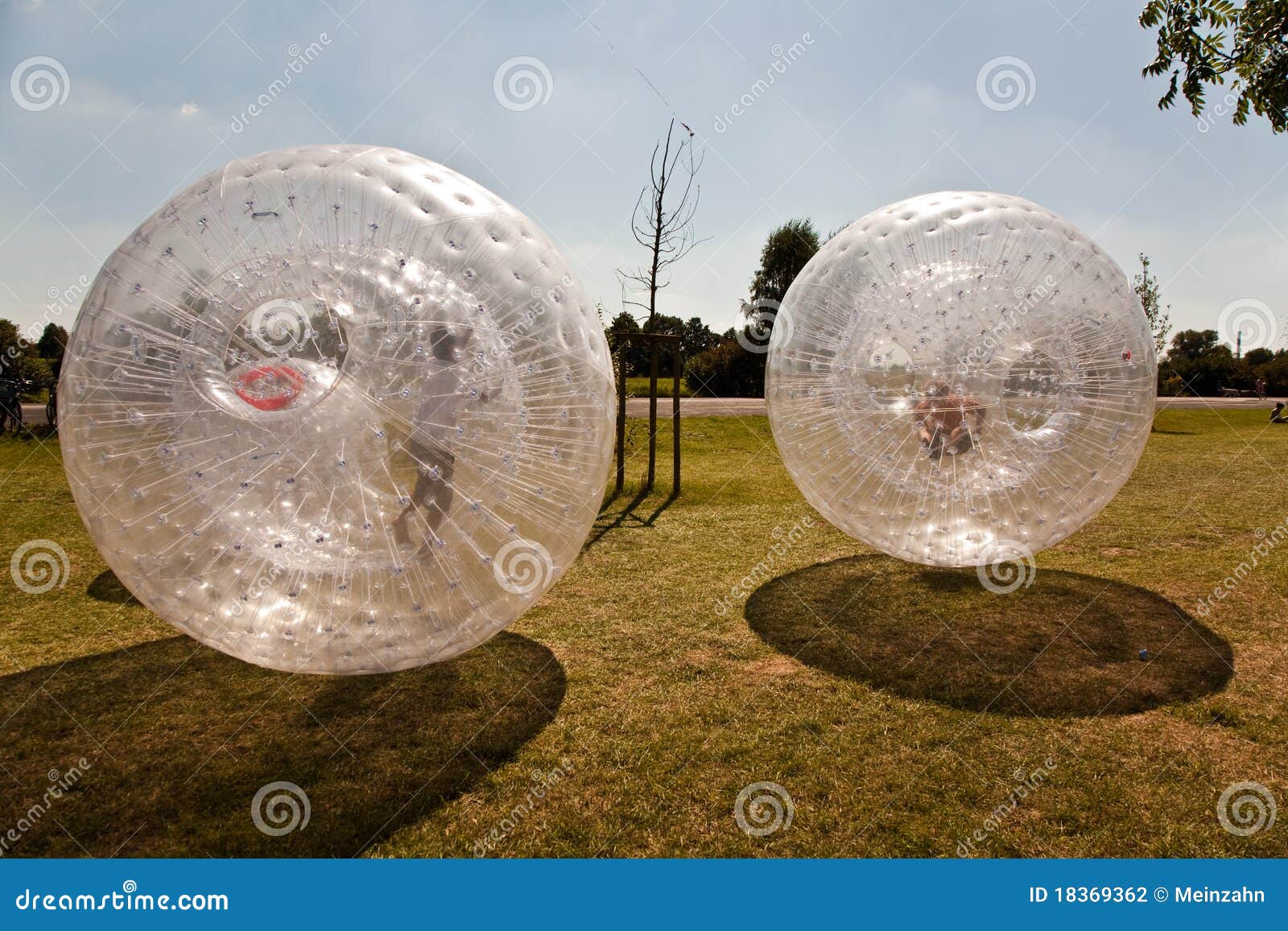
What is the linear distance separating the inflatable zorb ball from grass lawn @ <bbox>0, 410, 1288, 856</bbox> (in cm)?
72

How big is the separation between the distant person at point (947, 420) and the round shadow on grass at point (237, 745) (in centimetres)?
308

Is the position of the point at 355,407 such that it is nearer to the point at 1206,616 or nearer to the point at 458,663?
the point at 458,663

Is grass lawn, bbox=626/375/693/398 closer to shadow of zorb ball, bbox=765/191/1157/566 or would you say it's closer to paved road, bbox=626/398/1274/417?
paved road, bbox=626/398/1274/417

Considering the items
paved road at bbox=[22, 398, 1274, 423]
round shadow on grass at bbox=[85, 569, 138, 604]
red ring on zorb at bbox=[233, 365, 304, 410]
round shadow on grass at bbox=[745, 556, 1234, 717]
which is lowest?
round shadow on grass at bbox=[85, 569, 138, 604]

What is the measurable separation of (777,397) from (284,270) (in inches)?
155

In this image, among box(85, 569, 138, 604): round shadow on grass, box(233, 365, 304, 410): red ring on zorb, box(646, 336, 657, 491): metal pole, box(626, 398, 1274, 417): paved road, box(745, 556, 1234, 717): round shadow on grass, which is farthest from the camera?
box(626, 398, 1274, 417): paved road

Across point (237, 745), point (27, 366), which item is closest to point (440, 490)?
point (237, 745)

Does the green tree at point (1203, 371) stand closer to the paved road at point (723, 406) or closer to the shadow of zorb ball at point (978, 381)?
the paved road at point (723, 406)

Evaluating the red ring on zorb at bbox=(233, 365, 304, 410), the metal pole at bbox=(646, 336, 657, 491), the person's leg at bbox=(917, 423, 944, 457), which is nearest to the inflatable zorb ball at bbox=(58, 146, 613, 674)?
the red ring on zorb at bbox=(233, 365, 304, 410)

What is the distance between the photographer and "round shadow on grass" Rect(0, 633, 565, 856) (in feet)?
11.4

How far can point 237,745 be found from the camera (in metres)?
4.15

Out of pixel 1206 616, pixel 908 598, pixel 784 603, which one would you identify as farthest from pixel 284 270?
pixel 1206 616

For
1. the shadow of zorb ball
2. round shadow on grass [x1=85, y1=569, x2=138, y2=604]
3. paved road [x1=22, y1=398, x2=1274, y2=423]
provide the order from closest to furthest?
the shadow of zorb ball < round shadow on grass [x1=85, y1=569, x2=138, y2=604] < paved road [x1=22, y1=398, x2=1274, y2=423]

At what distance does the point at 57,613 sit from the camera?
5.99 meters
